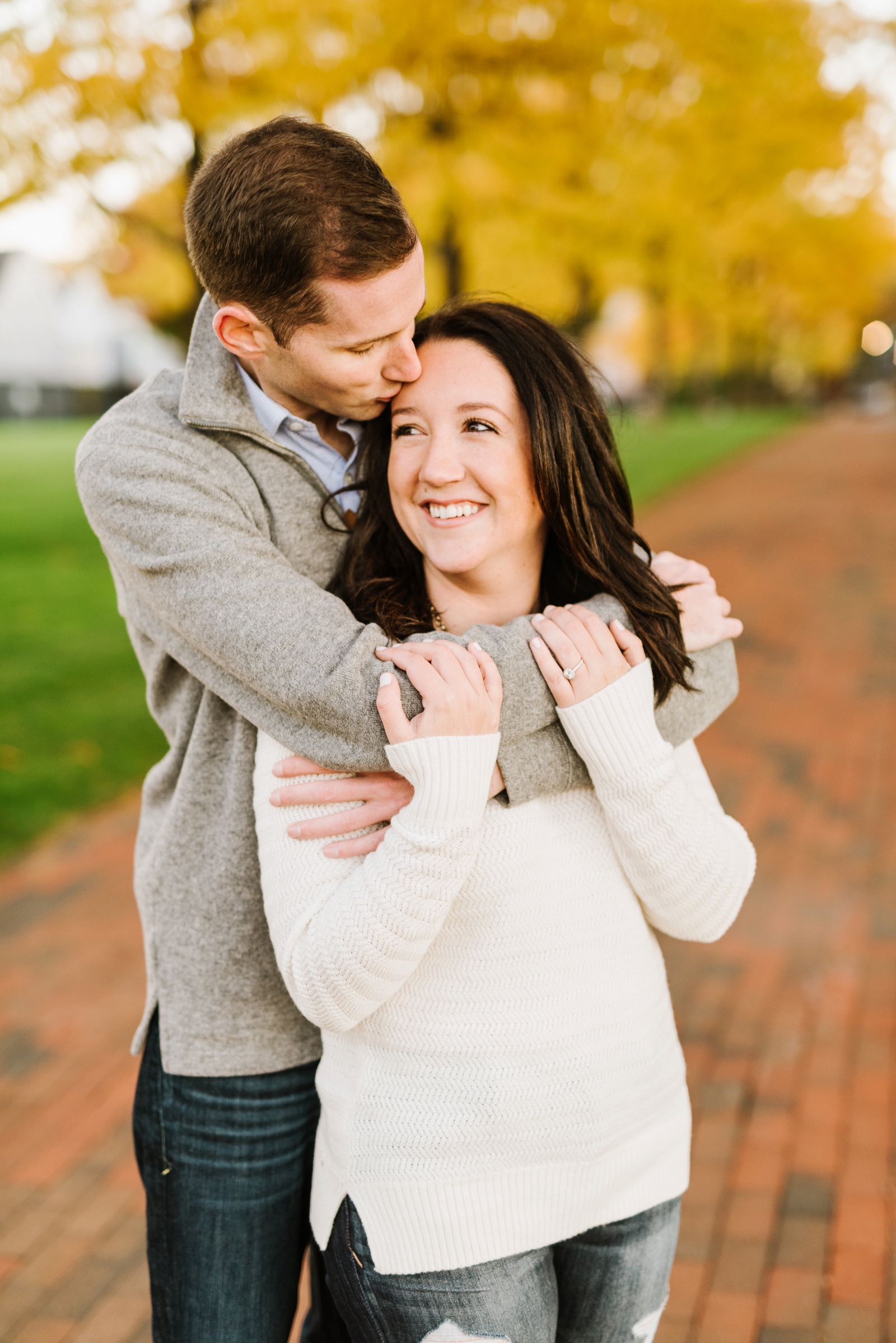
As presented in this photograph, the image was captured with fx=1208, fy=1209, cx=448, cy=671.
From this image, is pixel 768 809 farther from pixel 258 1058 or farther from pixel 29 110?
pixel 29 110

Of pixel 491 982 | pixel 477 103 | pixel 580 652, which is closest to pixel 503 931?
pixel 491 982

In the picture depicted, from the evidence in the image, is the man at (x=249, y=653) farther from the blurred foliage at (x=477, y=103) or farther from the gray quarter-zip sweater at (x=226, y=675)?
the blurred foliage at (x=477, y=103)

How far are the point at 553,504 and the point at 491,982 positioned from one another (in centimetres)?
68

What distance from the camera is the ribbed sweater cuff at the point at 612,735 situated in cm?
156

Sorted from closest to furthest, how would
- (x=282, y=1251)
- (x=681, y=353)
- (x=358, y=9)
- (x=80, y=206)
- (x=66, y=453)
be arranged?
(x=282, y=1251), (x=358, y=9), (x=80, y=206), (x=66, y=453), (x=681, y=353)

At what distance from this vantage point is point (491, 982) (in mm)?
1529

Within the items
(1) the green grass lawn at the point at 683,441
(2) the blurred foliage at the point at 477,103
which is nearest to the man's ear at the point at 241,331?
(1) the green grass lawn at the point at 683,441

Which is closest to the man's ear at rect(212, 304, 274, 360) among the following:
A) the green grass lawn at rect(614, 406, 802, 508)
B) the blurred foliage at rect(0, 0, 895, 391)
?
the green grass lawn at rect(614, 406, 802, 508)

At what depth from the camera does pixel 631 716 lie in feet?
5.18

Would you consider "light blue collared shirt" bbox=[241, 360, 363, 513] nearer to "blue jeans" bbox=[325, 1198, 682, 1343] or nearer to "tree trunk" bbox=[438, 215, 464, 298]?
"blue jeans" bbox=[325, 1198, 682, 1343]

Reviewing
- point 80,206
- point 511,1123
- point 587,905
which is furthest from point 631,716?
point 80,206

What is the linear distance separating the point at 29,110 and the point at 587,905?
21.3 feet

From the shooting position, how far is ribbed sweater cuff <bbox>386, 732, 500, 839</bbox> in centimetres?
141

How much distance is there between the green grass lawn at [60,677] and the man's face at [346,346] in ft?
2.14
